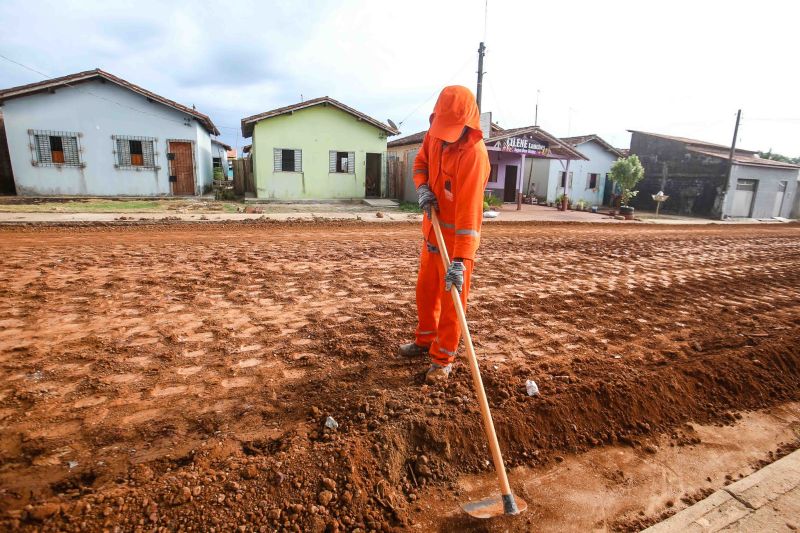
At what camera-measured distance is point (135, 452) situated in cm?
224

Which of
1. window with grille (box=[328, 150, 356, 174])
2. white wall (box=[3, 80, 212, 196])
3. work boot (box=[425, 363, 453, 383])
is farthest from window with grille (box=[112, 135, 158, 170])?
work boot (box=[425, 363, 453, 383])

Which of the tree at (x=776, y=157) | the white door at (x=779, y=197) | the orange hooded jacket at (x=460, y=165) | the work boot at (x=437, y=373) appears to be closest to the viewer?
the orange hooded jacket at (x=460, y=165)

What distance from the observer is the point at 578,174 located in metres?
24.9

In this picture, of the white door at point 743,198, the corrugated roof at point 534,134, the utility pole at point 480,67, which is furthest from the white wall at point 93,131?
the white door at point 743,198

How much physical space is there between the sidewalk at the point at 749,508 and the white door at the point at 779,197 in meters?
30.5

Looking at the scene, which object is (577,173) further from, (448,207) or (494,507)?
(494,507)

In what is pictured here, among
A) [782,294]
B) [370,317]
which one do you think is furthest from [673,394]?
[782,294]

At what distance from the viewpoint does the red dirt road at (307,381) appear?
2.06 metres

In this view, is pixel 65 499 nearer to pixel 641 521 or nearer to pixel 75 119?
pixel 641 521

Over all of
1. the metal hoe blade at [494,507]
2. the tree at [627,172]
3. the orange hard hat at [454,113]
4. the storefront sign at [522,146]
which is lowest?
the metal hoe blade at [494,507]

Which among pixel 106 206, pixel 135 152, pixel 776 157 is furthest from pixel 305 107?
pixel 776 157

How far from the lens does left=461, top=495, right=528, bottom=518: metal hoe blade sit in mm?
2057

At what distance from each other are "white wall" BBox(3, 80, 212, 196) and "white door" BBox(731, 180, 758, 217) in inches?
1102

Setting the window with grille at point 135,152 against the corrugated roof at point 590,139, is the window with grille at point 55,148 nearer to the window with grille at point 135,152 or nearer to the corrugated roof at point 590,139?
the window with grille at point 135,152
